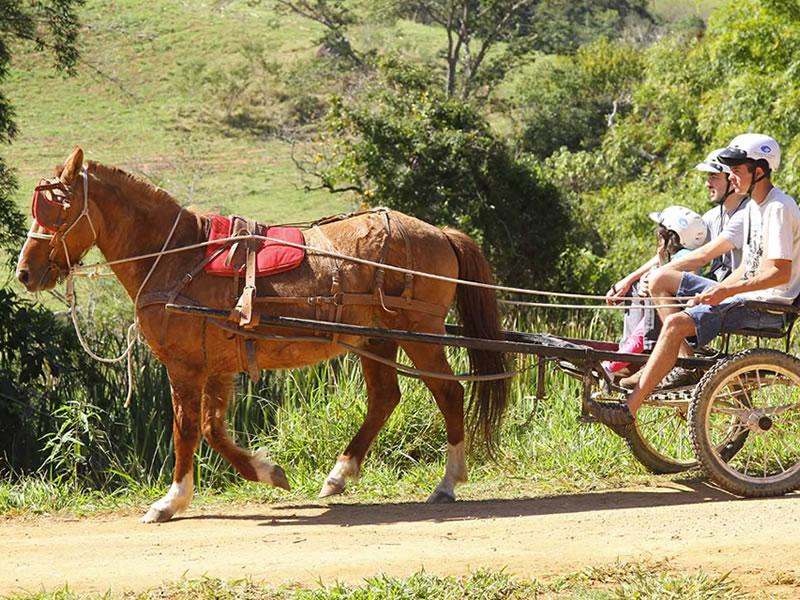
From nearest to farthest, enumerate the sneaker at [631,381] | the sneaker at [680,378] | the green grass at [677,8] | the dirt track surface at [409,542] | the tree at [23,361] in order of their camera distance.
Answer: the dirt track surface at [409,542]
the sneaker at [631,381]
the sneaker at [680,378]
the tree at [23,361]
the green grass at [677,8]

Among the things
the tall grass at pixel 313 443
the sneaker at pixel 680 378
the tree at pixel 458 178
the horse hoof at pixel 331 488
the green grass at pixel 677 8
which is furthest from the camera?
the green grass at pixel 677 8

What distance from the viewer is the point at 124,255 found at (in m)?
6.35

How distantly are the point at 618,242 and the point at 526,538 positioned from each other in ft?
51.5

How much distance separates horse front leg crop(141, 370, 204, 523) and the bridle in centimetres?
103

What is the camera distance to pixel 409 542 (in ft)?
17.8

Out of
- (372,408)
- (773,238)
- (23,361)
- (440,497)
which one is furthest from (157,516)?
(773,238)

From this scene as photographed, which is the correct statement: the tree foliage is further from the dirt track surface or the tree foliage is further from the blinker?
the blinker

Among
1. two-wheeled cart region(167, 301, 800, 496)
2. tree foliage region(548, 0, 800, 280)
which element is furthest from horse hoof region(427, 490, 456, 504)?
tree foliage region(548, 0, 800, 280)

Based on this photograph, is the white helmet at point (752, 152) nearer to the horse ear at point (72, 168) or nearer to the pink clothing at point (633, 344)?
the pink clothing at point (633, 344)

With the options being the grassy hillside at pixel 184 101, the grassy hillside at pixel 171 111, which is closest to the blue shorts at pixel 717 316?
the grassy hillside at pixel 171 111

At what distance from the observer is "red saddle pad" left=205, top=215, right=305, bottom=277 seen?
6.33 metres

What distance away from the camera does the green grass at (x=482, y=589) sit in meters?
4.49

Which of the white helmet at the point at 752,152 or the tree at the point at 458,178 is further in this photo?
the tree at the point at 458,178

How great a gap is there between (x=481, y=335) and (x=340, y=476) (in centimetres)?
136
